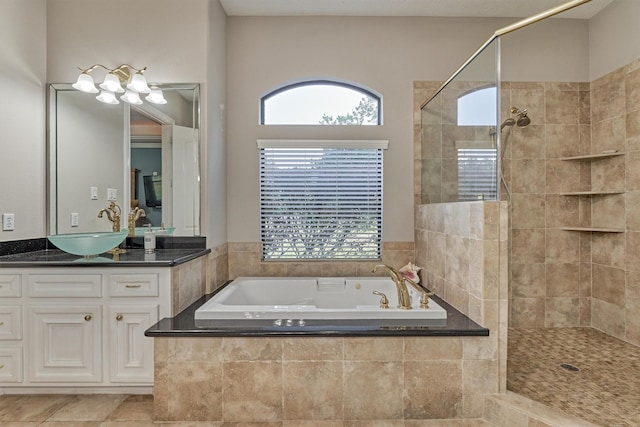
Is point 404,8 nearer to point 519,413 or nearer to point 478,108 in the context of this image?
point 478,108

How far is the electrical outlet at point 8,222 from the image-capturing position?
2.32m

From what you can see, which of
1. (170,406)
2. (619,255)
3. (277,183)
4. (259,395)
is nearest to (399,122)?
(277,183)

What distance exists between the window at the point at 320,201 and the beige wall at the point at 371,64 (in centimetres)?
11

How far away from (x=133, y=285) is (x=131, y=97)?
1432mm

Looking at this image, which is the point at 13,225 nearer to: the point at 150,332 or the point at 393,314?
the point at 150,332

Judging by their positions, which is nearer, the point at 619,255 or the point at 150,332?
the point at 150,332

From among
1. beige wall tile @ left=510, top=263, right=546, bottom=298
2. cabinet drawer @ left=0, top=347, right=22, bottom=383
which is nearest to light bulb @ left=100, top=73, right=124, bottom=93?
cabinet drawer @ left=0, top=347, right=22, bottom=383

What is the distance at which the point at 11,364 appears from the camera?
2.11 meters

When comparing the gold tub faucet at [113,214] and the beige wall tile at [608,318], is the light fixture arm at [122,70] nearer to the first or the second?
the gold tub faucet at [113,214]

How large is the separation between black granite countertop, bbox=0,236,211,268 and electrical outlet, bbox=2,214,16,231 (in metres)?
0.10

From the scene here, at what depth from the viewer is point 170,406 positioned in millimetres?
1886

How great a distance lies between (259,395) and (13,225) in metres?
2.00

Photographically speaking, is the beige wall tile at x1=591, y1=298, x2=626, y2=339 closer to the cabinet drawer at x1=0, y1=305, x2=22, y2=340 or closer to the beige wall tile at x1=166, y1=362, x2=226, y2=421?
the beige wall tile at x1=166, y1=362, x2=226, y2=421

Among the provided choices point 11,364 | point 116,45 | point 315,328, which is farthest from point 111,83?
point 315,328
